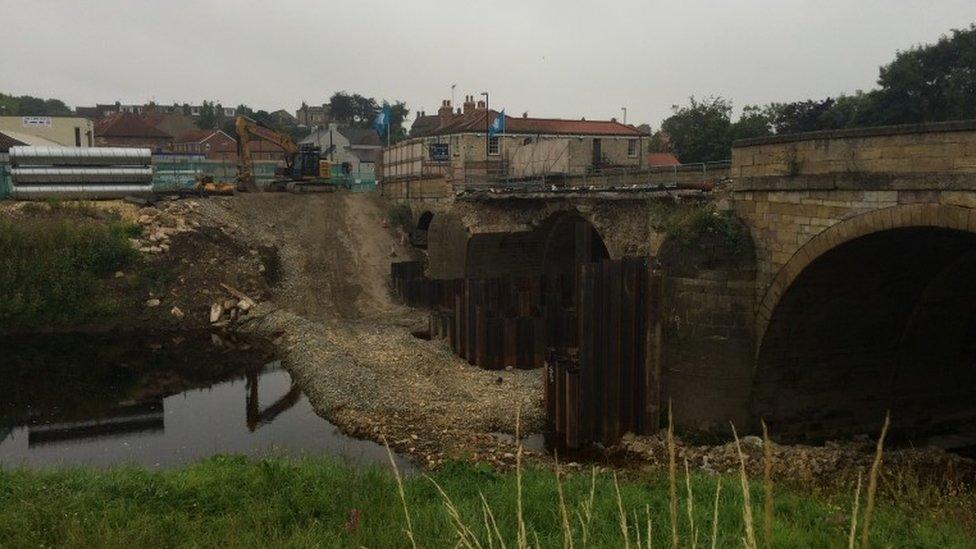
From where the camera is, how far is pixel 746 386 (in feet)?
47.7

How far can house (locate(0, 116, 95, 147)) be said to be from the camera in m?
54.1

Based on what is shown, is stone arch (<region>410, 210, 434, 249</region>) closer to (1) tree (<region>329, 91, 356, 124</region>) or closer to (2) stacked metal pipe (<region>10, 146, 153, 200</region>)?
(2) stacked metal pipe (<region>10, 146, 153, 200</region>)

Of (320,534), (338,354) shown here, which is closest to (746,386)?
(320,534)

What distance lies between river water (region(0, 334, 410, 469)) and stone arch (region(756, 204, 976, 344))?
8.16 m

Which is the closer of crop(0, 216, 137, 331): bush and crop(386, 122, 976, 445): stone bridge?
crop(386, 122, 976, 445): stone bridge

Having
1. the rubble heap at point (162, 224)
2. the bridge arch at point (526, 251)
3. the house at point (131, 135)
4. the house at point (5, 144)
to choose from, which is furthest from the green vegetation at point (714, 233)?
the house at point (131, 135)

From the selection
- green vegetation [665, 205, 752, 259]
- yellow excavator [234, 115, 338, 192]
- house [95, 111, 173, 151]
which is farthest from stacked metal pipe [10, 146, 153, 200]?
house [95, 111, 173, 151]

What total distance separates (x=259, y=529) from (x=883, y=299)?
12830 millimetres

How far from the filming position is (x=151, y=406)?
1920cm

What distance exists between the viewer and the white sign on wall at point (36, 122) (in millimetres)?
54250

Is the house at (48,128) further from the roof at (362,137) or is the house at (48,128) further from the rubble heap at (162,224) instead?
the roof at (362,137)

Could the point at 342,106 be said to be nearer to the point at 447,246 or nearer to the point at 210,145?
the point at 210,145

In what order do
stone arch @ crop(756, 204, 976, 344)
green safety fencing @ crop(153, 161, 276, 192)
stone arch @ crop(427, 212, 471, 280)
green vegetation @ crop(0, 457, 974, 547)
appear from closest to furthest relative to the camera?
green vegetation @ crop(0, 457, 974, 547), stone arch @ crop(756, 204, 976, 344), stone arch @ crop(427, 212, 471, 280), green safety fencing @ crop(153, 161, 276, 192)

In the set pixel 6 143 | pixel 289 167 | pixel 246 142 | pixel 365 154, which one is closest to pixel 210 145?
pixel 365 154
